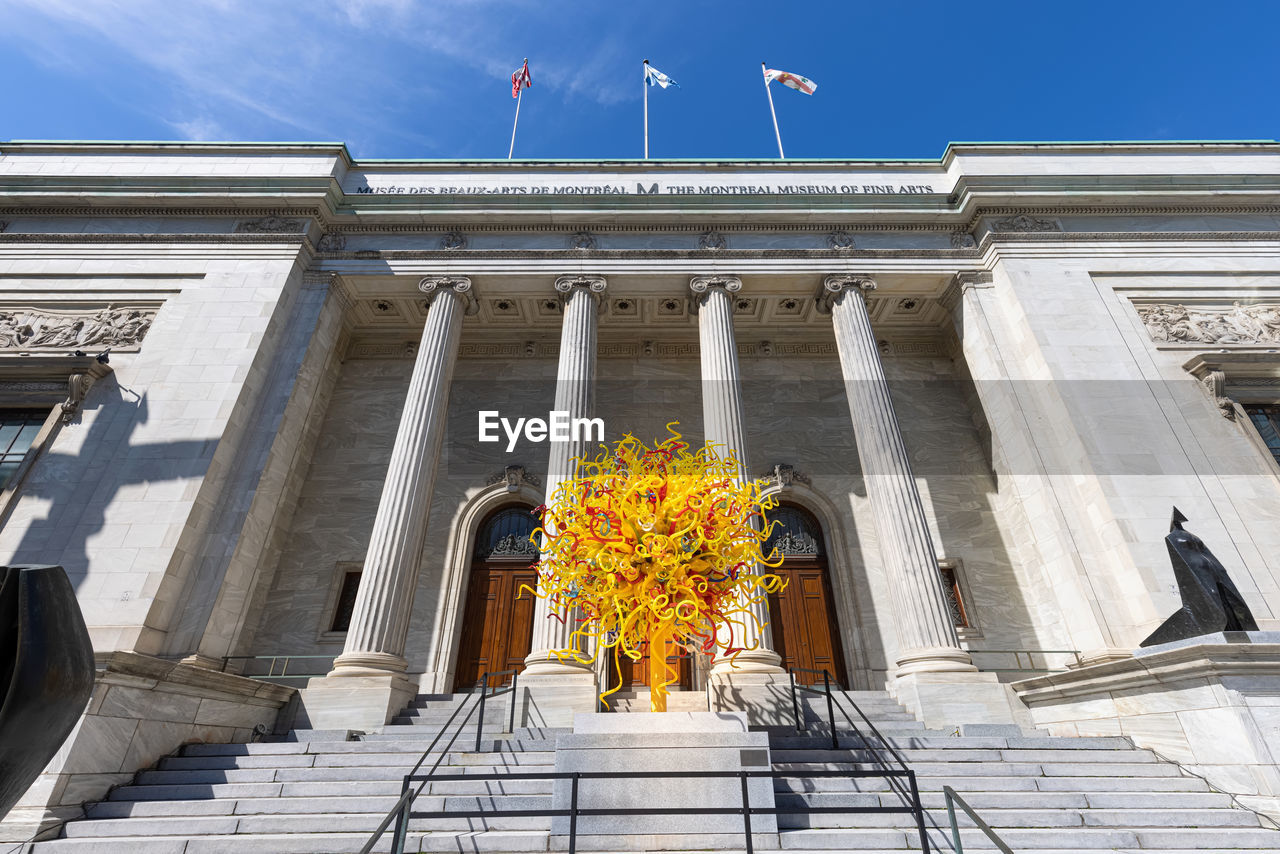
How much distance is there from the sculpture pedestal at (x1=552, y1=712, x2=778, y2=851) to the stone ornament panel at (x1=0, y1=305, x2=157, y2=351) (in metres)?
13.3

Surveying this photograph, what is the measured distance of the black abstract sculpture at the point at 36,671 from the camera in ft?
9.00

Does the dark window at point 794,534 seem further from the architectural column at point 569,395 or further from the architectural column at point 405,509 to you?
the architectural column at point 405,509

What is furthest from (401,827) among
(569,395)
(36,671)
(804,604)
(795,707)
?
(804,604)

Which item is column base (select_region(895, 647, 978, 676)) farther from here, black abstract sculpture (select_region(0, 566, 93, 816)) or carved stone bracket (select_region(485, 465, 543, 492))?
black abstract sculpture (select_region(0, 566, 93, 816))

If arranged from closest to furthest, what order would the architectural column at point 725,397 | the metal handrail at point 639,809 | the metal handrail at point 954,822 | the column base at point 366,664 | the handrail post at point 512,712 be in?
1. the metal handrail at point 954,822
2. the metal handrail at point 639,809
3. the handrail post at point 512,712
4. the column base at point 366,664
5. the architectural column at point 725,397

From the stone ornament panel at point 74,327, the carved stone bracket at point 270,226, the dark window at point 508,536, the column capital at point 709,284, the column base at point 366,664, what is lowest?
the column base at point 366,664

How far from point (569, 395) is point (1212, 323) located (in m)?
13.9

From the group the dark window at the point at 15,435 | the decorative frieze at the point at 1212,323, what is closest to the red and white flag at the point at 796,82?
the decorative frieze at the point at 1212,323

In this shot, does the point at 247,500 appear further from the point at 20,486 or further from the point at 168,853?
the point at 168,853

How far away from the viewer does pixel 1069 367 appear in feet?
41.9

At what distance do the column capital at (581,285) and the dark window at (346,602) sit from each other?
7846 millimetres

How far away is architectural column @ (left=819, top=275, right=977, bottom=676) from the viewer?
405 inches

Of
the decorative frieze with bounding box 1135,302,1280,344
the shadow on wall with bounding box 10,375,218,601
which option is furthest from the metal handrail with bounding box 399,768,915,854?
the decorative frieze with bounding box 1135,302,1280,344

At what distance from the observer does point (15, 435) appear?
12.2 meters
